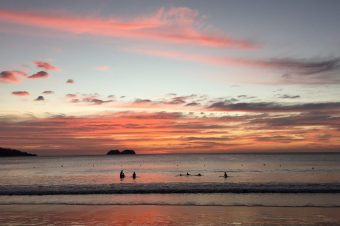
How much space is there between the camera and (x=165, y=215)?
A: 22.3 m

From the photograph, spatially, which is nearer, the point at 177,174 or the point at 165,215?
the point at 165,215

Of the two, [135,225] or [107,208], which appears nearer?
[135,225]

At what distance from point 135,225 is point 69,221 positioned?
417 centimetres

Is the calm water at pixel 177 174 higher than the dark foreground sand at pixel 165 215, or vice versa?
the calm water at pixel 177 174

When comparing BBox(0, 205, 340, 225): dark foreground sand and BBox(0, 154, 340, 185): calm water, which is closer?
BBox(0, 205, 340, 225): dark foreground sand

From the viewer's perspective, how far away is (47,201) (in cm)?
3033

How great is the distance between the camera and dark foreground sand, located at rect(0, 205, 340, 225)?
2011 centimetres

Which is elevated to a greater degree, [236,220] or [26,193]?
[26,193]

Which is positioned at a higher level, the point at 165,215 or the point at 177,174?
the point at 177,174

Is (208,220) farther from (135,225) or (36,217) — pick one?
(36,217)

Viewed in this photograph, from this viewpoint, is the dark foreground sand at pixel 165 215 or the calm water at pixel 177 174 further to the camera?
the calm water at pixel 177 174

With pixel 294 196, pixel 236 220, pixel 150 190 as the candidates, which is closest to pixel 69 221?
pixel 236 220

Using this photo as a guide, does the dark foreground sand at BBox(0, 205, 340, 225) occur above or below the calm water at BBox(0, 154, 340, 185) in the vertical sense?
below

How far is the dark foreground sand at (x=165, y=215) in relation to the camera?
20.1 meters
